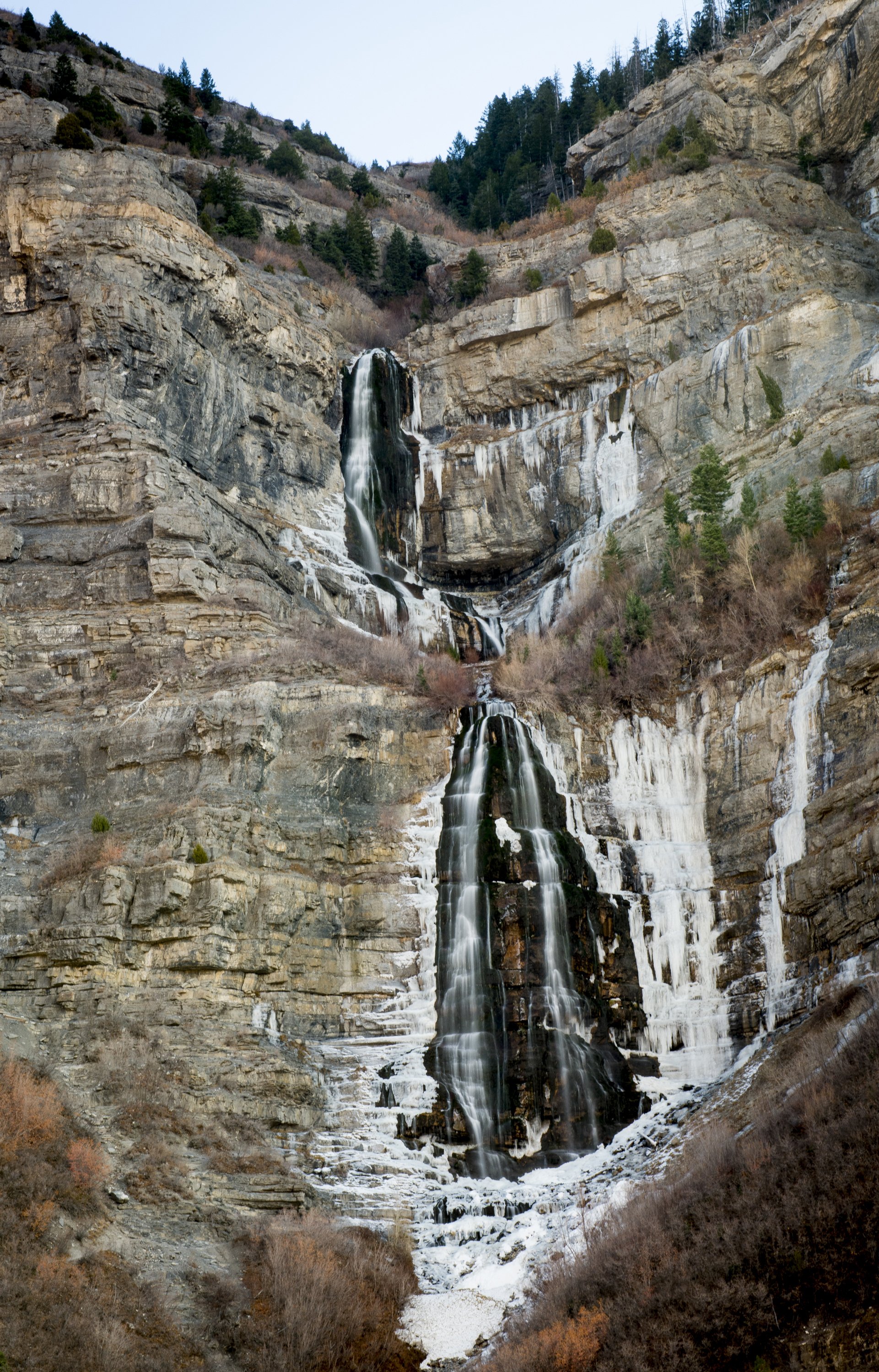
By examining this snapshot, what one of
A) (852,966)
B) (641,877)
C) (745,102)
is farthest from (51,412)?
(745,102)

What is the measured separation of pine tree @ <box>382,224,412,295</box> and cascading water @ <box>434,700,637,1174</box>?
39240mm

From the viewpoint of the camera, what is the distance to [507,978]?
2758 centimetres

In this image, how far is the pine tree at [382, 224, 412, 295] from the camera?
63312 millimetres

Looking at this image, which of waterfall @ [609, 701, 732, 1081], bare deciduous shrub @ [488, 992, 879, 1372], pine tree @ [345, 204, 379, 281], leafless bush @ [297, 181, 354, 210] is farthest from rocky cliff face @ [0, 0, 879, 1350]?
leafless bush @ [297, 181, 354, 210]

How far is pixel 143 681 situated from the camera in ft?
108

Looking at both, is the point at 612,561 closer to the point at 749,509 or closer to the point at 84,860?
the point at 749,509

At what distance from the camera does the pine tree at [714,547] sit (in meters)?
36.0

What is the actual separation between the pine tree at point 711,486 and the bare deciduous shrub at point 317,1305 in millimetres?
25484

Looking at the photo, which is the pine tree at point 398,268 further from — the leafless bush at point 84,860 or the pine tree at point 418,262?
the leafless bush at point 84,860

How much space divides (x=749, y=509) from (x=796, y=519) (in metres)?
2.98

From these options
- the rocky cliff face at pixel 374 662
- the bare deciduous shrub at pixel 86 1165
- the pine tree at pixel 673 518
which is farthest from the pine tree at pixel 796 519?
the bare deciduous shrub at pixel 86 1165

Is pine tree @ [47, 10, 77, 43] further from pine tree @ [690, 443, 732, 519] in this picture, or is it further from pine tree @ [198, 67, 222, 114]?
pine tree @ [690, 443, 732, 519]

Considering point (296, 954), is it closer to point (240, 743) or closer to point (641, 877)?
point (240, 743)

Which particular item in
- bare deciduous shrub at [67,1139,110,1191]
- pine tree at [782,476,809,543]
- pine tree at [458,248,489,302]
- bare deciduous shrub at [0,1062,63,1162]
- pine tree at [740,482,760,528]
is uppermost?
pine tree at [458,248,489,302]
